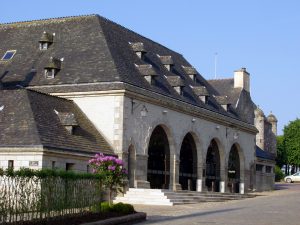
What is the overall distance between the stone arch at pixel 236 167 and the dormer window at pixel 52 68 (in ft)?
63.9

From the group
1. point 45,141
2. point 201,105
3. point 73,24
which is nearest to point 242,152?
point 201,105

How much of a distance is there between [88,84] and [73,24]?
25.1 ft

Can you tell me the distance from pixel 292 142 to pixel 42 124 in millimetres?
73396

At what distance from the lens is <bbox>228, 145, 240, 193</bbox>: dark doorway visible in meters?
51.7

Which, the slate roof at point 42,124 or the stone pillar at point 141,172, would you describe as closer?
the slate roof at point 42,124

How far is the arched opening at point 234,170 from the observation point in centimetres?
5169

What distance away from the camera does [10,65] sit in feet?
131

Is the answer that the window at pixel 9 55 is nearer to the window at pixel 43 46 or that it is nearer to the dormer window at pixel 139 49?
the window at pixel 43 46

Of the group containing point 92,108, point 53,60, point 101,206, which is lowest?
point 101,206

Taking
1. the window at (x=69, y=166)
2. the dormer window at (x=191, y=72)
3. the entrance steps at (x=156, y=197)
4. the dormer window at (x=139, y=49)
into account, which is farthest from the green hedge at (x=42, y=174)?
the dormer window at (x=191, y=72)

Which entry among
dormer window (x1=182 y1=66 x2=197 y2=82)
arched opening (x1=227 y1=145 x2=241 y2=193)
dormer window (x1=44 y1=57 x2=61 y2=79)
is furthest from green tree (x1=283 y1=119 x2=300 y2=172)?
dormer window (x1=44 y1=57 x2=61 y2=79)

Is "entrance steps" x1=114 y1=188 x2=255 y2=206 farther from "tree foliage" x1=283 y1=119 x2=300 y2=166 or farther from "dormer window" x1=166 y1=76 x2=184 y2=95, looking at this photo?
"tree foliage" x1=283 y1=119 x2=300 y2=166

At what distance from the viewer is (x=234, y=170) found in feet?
174

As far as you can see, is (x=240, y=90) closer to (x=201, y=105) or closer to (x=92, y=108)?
(x=201, y=105)
